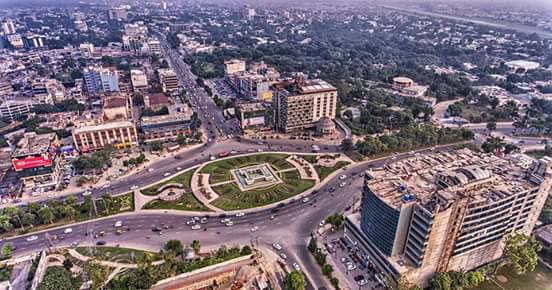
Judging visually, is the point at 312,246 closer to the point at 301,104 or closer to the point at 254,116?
the point at 301,104

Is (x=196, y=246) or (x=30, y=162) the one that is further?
(x=30, y=162)

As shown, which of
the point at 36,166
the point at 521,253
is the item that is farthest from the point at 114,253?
the point at 521,253

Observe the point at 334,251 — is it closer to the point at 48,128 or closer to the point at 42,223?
the point at 42,223

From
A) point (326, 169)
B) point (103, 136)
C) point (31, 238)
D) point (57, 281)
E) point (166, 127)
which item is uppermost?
point (103, 136)

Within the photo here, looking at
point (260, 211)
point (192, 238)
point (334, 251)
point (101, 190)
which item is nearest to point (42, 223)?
point (101, 190)

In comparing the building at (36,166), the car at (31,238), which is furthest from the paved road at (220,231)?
the building at (36,166)
